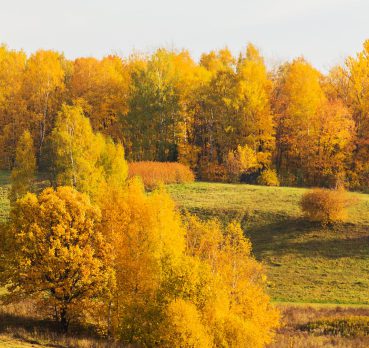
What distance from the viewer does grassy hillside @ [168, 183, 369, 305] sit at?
42.1m

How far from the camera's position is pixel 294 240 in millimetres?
50438

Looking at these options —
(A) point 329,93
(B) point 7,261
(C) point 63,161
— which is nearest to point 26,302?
(B) point 7,261

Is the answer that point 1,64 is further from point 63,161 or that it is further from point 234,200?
point 234,200

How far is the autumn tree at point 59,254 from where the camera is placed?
3003 cm

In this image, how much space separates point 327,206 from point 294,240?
4.97 m

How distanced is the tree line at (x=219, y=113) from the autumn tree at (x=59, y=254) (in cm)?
4116

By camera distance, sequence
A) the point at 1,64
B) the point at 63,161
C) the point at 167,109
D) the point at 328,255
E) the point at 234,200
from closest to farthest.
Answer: the point at 328,255, the point at 63,161, the point at 234,200, the point at 167,109, the point at 1,64

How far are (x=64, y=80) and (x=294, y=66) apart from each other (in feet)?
114

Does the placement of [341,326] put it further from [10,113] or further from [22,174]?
[10,113]

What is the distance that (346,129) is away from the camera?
2805 inches

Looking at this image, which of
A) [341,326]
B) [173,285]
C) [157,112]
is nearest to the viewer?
[173,285]

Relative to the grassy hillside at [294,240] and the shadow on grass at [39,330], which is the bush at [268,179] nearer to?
the grassy hillside at [294,240]

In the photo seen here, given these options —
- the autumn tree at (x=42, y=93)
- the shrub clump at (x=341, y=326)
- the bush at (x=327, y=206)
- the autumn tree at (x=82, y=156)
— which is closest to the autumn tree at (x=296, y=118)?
the bush at (x=327, y=206)

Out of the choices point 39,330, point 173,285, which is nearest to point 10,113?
point 39,330
